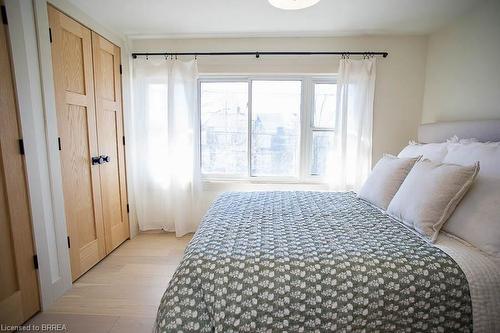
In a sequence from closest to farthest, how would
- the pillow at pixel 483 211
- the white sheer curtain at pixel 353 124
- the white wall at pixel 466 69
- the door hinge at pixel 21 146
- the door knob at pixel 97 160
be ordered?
the pillow at pixel 483 211 < the door hinge at pixel 21 146 < the white wall at pixel 466 69 < the door knob at pixel 97 160 < the white sheer curtain at pixel 353 124

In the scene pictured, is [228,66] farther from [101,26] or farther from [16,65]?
[16,65]

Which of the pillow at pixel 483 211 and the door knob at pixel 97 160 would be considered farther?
the door knob at pixel 97 160

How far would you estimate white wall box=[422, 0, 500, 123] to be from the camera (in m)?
1.85

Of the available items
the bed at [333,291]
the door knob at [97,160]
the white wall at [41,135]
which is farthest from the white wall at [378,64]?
the bed at [333,291]

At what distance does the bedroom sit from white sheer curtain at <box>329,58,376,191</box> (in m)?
0.02

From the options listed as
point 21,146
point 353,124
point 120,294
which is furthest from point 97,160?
point 353,124

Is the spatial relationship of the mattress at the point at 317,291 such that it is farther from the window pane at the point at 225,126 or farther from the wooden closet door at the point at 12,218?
the window pane at the point at 225,126

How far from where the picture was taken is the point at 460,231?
4.00ft

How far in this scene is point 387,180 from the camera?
1.73 meters

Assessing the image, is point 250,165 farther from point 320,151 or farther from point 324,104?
point 324,104

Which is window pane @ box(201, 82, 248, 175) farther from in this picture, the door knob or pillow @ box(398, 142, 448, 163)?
pillow @ box(398, 142, 448, 163)

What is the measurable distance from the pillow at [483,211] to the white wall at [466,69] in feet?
2.65

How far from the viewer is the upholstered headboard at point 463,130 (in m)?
1.67

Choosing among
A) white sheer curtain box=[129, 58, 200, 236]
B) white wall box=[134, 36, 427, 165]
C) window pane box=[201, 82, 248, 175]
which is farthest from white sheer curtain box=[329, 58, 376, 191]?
white sheer curtain box=[129, 58, 200, 236]
